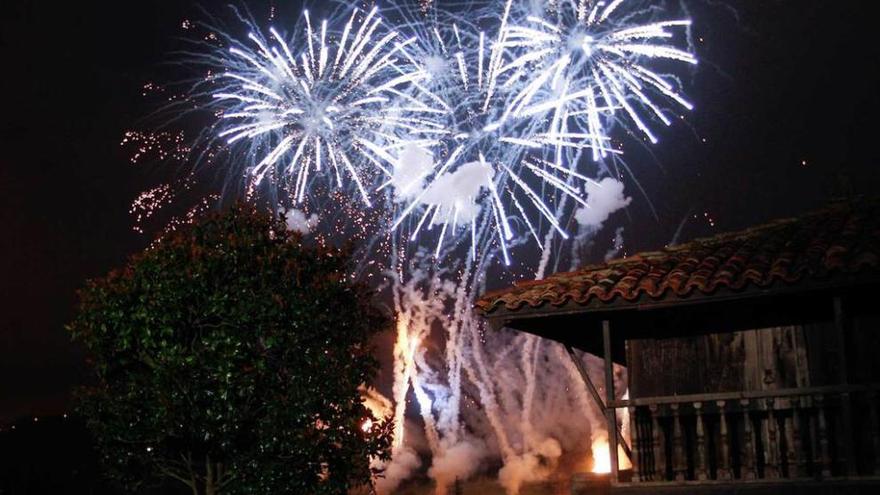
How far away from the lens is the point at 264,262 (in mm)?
14180

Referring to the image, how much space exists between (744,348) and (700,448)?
1458mm

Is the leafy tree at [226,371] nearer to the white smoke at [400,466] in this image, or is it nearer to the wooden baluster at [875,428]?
the wooden baluster at [875,428]

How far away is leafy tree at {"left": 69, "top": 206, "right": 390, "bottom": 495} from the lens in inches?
526

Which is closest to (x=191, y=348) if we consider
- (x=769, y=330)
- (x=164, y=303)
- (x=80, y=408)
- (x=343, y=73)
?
(x=164, y=303)

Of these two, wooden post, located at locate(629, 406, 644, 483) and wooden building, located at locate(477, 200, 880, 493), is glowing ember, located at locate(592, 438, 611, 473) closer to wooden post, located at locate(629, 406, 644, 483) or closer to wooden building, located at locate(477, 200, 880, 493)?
wooden building, located at locate(477, 200, 880, 493)

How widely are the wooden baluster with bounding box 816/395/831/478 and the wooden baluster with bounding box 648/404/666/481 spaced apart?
1.79 m

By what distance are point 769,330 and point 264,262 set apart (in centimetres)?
693

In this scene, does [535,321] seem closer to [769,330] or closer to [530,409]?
[769,330]

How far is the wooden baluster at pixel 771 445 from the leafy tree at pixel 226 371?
560cm

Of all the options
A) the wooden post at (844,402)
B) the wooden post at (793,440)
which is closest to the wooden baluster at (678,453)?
the wooden post at (793,440)

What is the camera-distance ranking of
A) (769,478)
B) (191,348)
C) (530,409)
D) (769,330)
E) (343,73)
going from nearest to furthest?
1. (769,478)
2. (769,330)
3. (191,348)
4. (343,73)
5. (530,409)

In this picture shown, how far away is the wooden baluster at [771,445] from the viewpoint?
36.7 ft

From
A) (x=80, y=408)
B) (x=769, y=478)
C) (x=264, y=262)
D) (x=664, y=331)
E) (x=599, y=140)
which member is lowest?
(x=769, y=478)

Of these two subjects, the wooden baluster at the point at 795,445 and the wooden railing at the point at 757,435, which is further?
the wooden baluster at the point at 795,445
